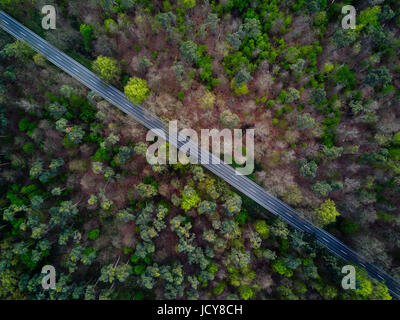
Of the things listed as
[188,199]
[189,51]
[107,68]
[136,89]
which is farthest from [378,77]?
[107,68]

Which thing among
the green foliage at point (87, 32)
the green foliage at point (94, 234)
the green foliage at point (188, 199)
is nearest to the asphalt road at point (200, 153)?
the green foliage at point (87, 32)

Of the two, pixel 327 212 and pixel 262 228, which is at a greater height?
pixel 327 212

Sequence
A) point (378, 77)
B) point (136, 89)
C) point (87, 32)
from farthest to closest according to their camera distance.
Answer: point (87, 32), point (136, 89), point (378, 77)

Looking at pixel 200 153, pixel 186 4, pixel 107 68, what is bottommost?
pixel 200 153

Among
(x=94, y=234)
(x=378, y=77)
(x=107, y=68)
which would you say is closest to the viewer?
(x=378, y=77)

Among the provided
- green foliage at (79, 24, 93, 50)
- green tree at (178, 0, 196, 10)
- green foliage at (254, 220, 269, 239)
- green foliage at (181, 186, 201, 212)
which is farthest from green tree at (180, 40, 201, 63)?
green foliage at (254, 220, 269, 239)

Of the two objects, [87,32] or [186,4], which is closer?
[186,4]

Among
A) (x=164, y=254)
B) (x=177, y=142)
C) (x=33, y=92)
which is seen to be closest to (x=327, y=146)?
(x=177, y=142)

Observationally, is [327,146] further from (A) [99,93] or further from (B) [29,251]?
(B) [29,251]

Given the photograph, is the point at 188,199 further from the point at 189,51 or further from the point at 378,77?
the point at 378,77

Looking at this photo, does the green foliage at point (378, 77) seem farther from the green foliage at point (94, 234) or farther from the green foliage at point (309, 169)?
the green foliage at point (94, 234)
